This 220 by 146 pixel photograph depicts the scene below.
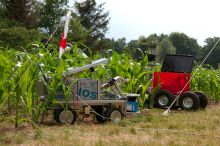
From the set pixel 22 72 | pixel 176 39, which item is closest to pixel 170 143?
pixel 22 72

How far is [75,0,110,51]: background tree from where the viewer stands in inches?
1596

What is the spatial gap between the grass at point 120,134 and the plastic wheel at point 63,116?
3.9 inches

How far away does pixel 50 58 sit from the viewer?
5.59 metres

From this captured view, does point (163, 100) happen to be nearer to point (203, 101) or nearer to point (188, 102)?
point (188, 102)

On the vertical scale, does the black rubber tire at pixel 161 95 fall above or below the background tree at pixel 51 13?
below

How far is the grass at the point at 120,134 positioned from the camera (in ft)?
13.5

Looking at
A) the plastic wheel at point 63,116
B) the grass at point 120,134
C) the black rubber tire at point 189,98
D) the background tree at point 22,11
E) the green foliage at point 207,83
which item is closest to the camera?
the grass at point 120,134

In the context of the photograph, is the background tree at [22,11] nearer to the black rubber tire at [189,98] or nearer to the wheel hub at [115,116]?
the black rubber tire at [189,98]

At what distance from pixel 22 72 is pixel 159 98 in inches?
161

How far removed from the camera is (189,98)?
8.02 meters

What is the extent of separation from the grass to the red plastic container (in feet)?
8.39

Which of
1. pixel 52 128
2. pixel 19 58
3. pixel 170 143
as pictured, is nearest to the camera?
pixel 170 143

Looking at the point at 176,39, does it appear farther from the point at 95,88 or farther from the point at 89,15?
the point at 95,88

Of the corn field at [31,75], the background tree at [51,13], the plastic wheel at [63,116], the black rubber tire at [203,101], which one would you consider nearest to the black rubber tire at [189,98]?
the black rubber tire at [203,101]
